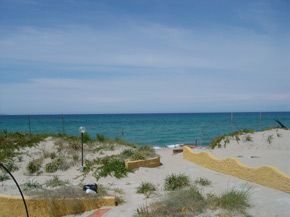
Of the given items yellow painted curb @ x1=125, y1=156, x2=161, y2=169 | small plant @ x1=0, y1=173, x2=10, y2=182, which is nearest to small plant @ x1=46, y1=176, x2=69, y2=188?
small plant @ x1=0, y1=173, x2=10, y2=182

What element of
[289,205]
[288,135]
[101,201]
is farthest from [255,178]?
[288,135]

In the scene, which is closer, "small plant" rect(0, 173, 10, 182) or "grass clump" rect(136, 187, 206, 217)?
"grass clump" rect(136, 187, 206, 217)

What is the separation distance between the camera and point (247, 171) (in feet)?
47.1

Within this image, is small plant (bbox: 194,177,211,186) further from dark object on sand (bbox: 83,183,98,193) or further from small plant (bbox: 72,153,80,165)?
small plant (bbox: 72,153,80,165)

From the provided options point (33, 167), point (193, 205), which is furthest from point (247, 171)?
point (33, 167)

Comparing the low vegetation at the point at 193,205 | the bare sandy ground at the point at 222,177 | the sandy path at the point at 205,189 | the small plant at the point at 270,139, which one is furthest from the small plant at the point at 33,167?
the small plant at the point at 270,139

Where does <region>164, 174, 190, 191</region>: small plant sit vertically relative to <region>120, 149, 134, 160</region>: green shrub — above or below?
below

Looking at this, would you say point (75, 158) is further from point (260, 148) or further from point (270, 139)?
point (270, 139)

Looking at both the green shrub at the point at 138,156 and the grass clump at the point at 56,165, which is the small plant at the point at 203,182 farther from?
the grass clump at the point at 56,165

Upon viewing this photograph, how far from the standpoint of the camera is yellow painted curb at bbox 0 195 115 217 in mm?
11266

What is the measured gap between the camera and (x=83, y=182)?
1518 cm

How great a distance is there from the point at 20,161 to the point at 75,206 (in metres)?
7.60

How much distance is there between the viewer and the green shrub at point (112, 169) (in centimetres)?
1606

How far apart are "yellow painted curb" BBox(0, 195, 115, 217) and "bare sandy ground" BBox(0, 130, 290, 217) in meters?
0.37
